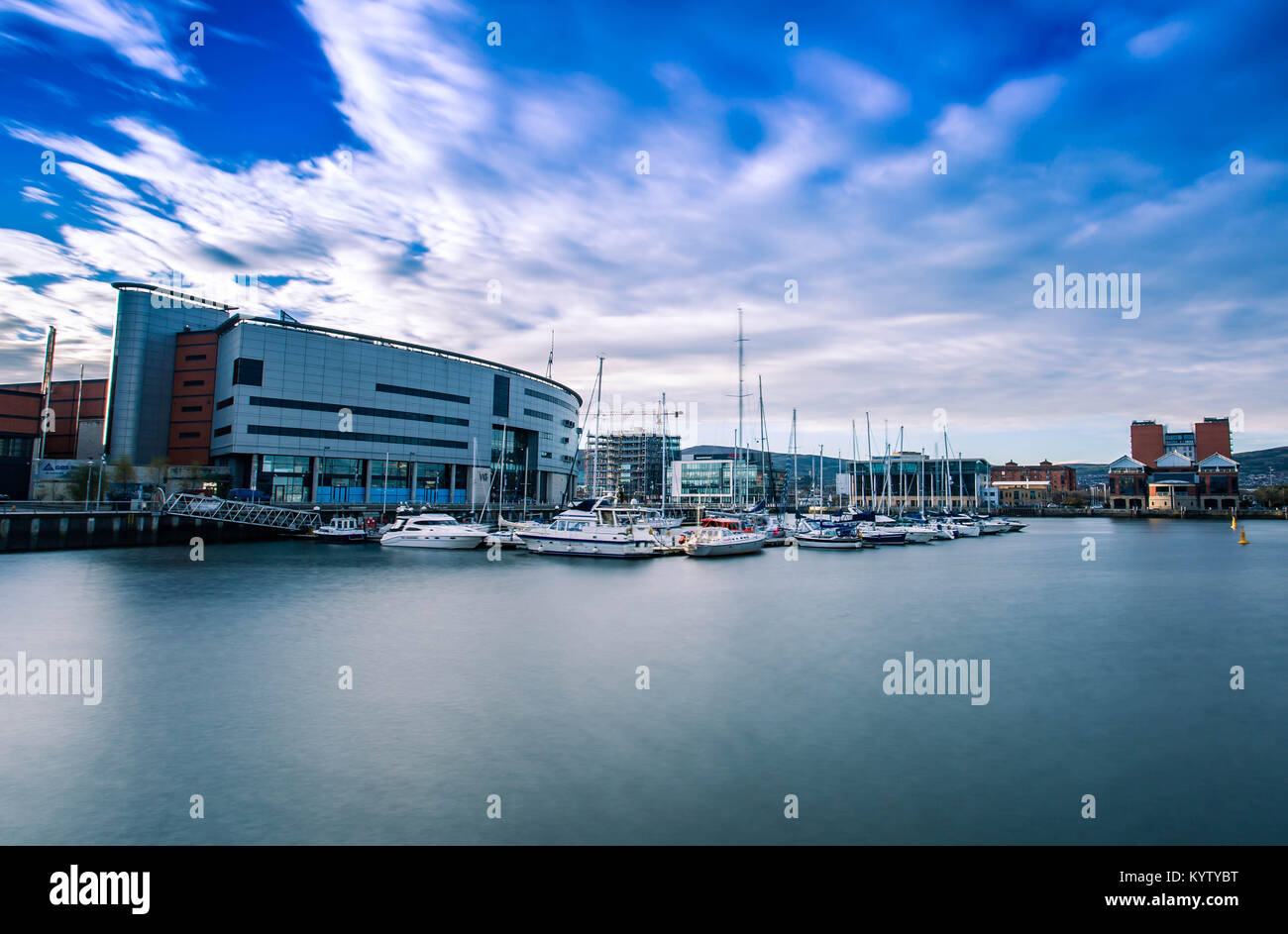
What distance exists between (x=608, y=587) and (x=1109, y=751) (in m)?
26.5

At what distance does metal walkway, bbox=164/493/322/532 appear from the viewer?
63.5m

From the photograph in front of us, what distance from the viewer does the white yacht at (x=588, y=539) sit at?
167 feet

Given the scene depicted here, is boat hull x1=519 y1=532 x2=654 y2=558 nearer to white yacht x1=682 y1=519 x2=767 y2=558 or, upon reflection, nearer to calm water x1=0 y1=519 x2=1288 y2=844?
white yacht x1=682 y1=519 x2=767 y2=558

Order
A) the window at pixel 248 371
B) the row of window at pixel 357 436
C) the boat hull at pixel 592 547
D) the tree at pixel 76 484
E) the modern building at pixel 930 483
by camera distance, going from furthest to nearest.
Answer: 1. the modern building at pixel 930 483
2. the row of window at pixel 357 436
3. the window at pixel 248 371
4. the tree at pixel 76 484
5. the boat hull at pixel 592 547

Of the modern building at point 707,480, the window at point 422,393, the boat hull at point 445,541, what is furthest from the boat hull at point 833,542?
the modern building at point 707,480

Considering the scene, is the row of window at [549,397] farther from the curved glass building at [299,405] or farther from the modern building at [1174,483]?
the modern building at [1174,483]

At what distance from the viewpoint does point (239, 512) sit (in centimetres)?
6656

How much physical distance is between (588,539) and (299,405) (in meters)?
49.7

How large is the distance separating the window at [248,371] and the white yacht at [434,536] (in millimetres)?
33008

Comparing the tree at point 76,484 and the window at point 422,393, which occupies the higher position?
the window at point 422,393

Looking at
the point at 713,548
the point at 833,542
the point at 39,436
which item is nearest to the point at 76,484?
the point at 39,436
